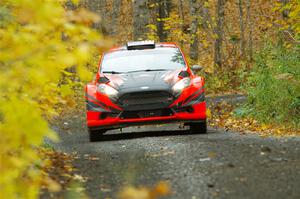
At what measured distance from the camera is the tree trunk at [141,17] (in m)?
22.6

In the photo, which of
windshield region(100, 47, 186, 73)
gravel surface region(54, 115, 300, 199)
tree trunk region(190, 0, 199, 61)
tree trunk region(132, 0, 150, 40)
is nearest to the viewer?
gravel surface region(54, 115, 300, 199)

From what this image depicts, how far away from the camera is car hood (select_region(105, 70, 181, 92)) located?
11828 millimetres

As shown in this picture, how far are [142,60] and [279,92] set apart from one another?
9.03 ft

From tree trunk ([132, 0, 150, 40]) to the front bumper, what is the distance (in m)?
10.9

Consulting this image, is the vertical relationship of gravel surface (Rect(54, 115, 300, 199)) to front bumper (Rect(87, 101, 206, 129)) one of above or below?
above

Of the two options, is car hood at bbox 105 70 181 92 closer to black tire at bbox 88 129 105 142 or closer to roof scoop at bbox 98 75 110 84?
roof scoop at bbox 98 75 110 84

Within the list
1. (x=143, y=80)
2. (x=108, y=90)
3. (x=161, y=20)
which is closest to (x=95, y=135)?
(x=108, y=90)

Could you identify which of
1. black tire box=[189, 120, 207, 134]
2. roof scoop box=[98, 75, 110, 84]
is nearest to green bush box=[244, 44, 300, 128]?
black tire box=[189, 120, 207, 134]

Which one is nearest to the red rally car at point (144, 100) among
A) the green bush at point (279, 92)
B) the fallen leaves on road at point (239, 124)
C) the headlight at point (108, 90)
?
the headlight at point (108, 90)

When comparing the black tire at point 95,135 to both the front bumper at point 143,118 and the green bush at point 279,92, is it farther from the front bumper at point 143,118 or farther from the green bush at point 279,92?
the green bush at point 279,92

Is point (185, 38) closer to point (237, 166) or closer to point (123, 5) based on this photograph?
point (237, 166)

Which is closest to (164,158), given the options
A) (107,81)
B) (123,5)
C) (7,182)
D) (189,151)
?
(189,151)

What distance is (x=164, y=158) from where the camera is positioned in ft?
28.9

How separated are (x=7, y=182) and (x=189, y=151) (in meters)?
4.92
